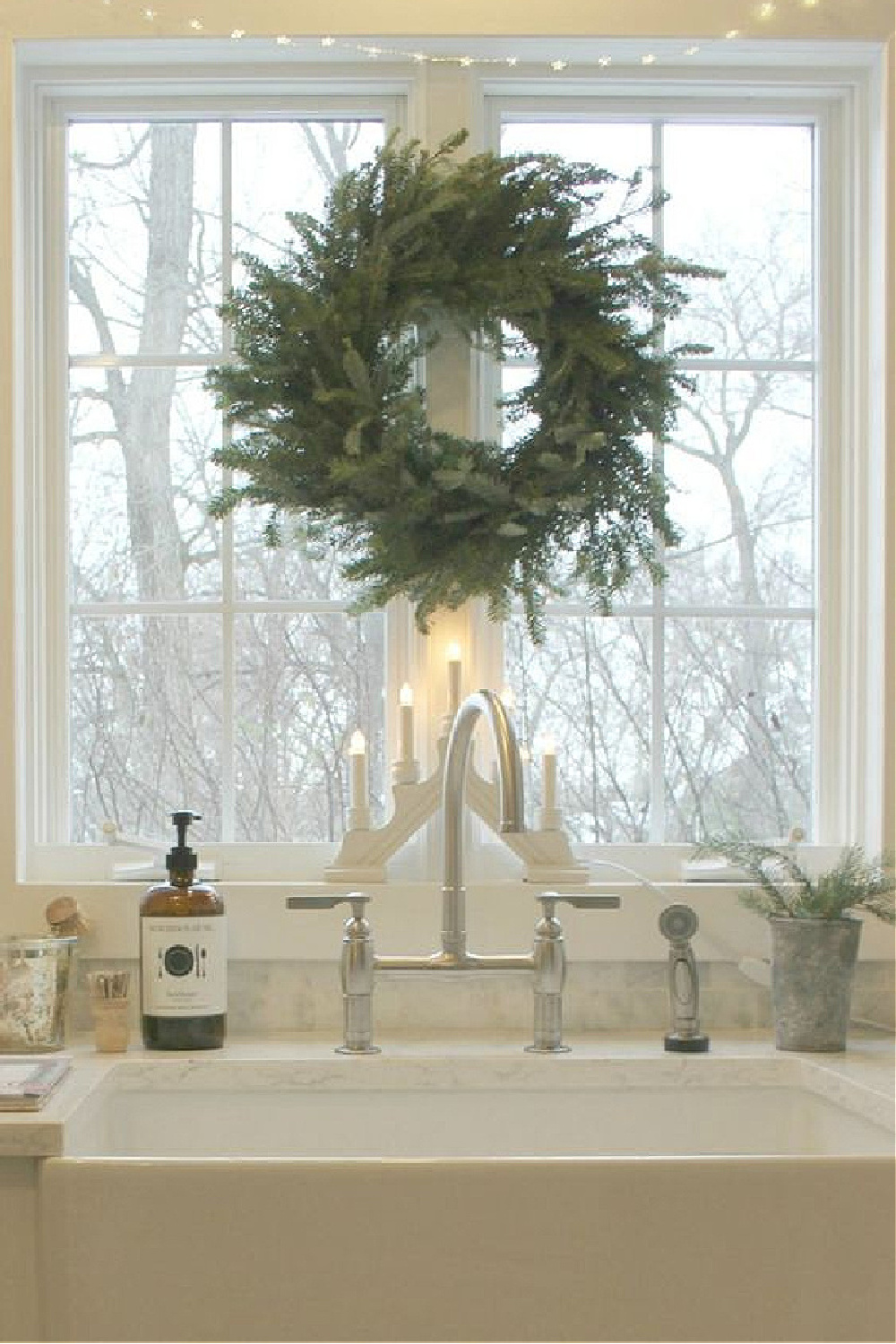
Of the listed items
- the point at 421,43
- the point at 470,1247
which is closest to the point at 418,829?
the point at 470,1247

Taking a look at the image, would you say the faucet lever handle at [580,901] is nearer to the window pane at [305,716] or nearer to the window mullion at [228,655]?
the window pane at [305,716]

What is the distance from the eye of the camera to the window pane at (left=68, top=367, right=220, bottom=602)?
2.50 m

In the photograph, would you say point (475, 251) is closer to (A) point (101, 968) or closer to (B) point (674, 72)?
(B) point (674, 72)

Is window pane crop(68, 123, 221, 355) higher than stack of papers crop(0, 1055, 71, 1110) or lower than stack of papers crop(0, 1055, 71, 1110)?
higher

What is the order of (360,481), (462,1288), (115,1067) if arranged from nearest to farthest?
1. (462,1288)
2. (115,1067)
3. (360,481)

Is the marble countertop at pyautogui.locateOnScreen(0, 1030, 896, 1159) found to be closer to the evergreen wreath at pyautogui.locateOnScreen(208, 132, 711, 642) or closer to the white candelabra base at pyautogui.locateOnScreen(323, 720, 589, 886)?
the white candelabra base at pyautogui.locateOnScreen(323, 720, 589, 886)

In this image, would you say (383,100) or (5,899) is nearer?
(5,899)

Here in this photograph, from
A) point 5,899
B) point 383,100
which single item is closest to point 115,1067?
point 5,899

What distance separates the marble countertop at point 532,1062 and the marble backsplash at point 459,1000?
77 mm

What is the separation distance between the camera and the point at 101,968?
2.35m

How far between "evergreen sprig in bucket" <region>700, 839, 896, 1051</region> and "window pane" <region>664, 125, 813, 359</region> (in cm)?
76

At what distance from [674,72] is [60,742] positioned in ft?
4.02

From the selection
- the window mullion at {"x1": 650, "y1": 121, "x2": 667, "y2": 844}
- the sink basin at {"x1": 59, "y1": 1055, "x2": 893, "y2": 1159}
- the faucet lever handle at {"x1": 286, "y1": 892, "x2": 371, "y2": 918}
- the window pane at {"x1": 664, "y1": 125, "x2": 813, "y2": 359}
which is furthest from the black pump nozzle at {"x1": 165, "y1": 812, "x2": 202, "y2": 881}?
the window pane at {"x1": 664, "y1": 125, "x2": 813, "y2": 359}

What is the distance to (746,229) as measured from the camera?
2.52m
